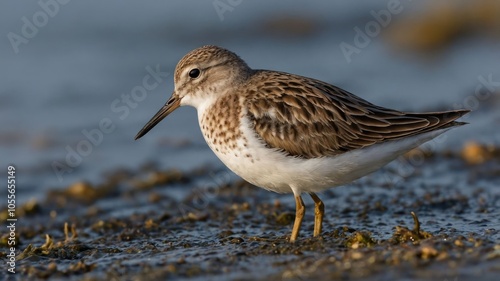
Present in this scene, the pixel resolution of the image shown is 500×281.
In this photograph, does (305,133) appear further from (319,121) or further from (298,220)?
(298,220)

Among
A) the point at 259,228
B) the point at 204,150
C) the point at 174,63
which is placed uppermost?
the point at 174,63

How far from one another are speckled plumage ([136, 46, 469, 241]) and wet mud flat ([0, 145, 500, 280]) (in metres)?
0.56

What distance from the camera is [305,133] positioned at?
6.82 m

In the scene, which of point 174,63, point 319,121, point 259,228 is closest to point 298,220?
point 259,228

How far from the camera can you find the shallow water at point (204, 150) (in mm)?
6336

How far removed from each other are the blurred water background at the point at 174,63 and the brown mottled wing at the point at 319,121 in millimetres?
3354

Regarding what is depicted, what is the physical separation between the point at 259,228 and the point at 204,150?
3.40 m

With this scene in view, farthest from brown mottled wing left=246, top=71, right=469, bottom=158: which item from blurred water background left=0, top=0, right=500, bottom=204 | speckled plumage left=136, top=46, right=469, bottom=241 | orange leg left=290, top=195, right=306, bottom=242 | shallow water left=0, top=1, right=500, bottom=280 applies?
blurred water background left=0, top=0, right=500, bottom=204

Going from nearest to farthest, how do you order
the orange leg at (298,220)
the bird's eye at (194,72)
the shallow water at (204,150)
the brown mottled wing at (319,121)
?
the shallow water at (204,150) → the brown mottled wing at (319,121) → the orange leg at (298,220) → the bird's eye at (194,72)

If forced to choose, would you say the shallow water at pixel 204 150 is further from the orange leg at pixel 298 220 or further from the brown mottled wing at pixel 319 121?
the brown mottled wing at pixel 319 121

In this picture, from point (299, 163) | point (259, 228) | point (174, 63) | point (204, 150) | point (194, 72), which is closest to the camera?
point (299, 163)

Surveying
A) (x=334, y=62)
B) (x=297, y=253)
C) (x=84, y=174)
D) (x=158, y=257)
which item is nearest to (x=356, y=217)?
(x=297, y=253)

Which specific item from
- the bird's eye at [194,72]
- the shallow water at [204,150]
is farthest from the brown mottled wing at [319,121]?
the shallow water at [204,150]

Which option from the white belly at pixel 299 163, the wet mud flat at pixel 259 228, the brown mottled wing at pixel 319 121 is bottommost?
the wet mud flat at pixel 259 228
